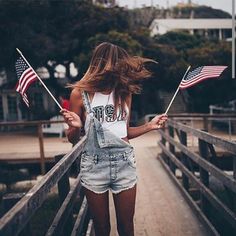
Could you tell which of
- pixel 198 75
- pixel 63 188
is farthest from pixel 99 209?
pixel 198 75

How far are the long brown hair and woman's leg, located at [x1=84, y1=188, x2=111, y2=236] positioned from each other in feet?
1.95

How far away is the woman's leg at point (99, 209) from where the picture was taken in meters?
2.43

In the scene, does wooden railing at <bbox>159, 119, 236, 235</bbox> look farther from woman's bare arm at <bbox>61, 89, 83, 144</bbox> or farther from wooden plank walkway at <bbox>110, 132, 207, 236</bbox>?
woman's bare arm at <bbox>61, 89, 83, 144</bbox>

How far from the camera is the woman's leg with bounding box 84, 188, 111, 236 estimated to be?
95.7 inches

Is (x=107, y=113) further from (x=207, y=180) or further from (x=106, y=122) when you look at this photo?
(x=207, y=180)

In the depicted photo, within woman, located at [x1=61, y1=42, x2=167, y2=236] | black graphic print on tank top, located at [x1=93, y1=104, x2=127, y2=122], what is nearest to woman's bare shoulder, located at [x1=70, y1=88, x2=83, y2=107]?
woman, located at [x1=61, y1=42, x2=167, y2=236]

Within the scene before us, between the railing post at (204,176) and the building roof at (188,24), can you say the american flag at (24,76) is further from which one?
the building roof at (188,24)

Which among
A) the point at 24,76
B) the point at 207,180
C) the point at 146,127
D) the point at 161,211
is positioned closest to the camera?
the point at 146,127

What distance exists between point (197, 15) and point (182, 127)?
65388 mm

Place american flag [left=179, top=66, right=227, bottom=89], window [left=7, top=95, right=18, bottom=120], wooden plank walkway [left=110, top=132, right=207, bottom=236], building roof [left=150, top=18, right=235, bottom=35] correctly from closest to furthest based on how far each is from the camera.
→ american flag [left=179, top=66, right=227, bottom=89] → wooden plank walkway [left=110, top=132, right=207, bottom=236] → window [left=7, top=95, right=18, bottom=120] → building roof [left=150, top=18, right=235, bottom=35]

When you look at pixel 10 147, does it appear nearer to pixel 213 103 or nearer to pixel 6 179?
pixel 6 179

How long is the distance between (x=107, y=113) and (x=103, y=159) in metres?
0.29

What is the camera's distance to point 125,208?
2.48m

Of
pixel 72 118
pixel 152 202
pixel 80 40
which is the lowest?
pixel 152 202
